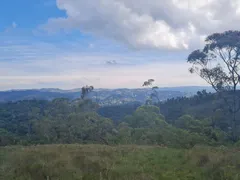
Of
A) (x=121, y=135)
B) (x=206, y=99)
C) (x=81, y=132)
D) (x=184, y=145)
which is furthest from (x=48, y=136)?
(x=206, y=99)

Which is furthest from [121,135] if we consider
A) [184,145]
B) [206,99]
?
[206,99]

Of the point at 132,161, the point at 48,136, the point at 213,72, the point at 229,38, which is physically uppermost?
the point at 229,38

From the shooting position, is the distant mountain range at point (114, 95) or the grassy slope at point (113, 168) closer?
the grassy slope at point (113, 168)

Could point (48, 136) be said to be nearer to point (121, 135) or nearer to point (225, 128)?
point (121, 135)

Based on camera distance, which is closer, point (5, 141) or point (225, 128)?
point (5, 141)

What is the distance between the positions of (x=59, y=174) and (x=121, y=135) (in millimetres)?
14028

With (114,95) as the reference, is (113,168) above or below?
below

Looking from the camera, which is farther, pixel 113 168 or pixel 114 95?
pixel 114 95

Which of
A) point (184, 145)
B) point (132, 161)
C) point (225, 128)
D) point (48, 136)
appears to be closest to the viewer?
point (132, 161)

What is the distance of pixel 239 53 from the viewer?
2047 centimetres

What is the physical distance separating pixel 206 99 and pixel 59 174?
45380mm

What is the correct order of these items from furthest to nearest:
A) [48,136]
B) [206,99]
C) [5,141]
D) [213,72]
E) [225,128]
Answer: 1. [206,99]
2. [225,128]
3. [48,136]
4. [213,72]
5. [5,141]

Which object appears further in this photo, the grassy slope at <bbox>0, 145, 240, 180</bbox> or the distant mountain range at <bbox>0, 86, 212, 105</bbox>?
the distant mountain range at <bbox>0, 86, 212, 105</bbox>

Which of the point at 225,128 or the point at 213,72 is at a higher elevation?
the point at 213,72
